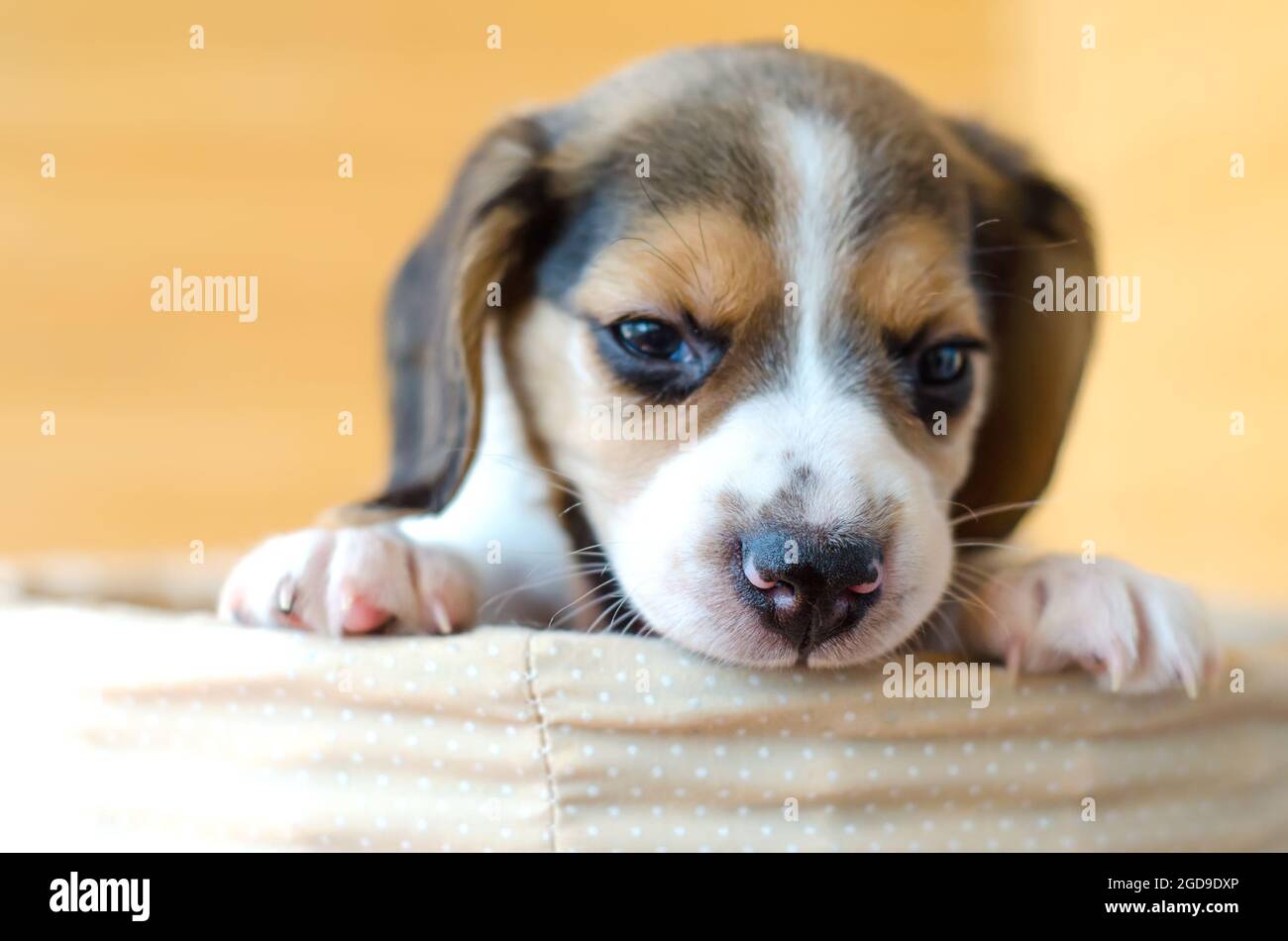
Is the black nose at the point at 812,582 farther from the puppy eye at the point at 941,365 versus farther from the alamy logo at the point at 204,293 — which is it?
the alamy logo at the point at 204,293

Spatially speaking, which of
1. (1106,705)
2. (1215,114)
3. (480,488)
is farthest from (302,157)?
(1106,705)

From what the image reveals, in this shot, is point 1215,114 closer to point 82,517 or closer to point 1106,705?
point 1106,705

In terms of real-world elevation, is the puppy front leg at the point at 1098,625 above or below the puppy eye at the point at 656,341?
below

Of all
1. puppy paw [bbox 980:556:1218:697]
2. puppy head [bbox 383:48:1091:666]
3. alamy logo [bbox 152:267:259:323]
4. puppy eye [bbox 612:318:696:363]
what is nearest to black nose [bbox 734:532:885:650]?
puppy head [bbox 383:48:1091:666]

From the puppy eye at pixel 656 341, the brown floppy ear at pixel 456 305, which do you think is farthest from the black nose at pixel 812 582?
the brown floppy ear at pixel 456 305

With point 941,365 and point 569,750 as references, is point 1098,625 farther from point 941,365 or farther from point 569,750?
A: point 569,750
